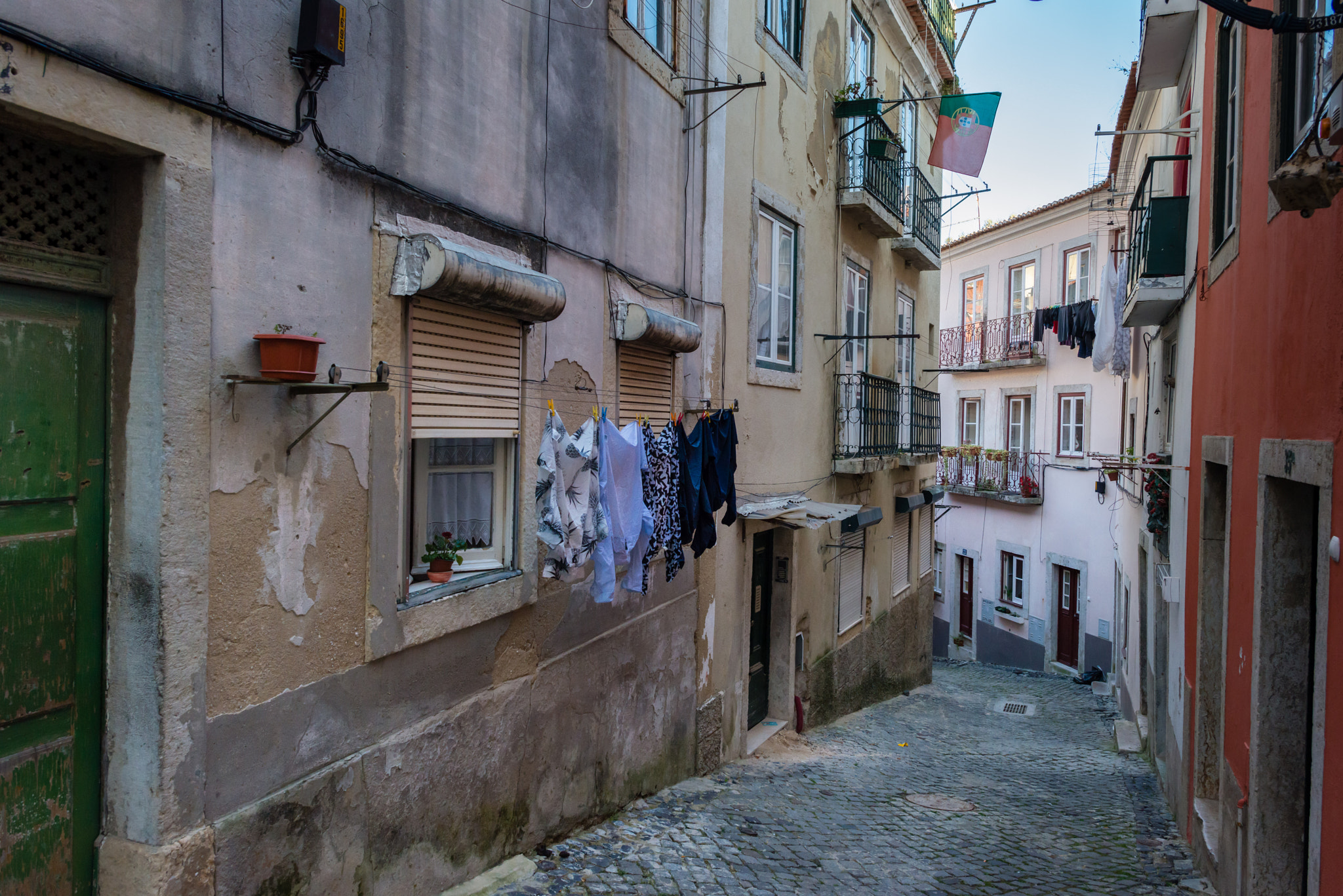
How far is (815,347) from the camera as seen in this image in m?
11.4

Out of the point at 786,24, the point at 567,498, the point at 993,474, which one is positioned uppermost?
the point at 786,24

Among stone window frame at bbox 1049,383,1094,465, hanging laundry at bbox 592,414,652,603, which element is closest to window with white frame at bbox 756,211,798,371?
hanging laundry at bbox 592,414,652,603

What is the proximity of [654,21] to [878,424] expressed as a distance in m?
7.28

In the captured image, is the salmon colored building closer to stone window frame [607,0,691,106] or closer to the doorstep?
stone window frame [607,0,691,106]

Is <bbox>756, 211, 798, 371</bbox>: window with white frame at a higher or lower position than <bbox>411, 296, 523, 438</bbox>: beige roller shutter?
higher

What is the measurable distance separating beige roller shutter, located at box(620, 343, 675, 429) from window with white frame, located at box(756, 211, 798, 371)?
1.99 meters

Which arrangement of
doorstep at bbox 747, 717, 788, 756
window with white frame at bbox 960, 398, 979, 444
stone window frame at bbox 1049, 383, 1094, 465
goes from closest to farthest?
doorstep at bbox 747, 717, 788, 756, stone window frame at bbox 1049, 383, 1094, 465, window with white frame at bbox 960, 398, 979, 444

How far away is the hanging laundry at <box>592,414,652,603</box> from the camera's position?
584 centimetres

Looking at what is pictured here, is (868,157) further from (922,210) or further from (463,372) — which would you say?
(463,372)

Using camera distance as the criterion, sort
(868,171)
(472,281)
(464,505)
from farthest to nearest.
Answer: (868,171), (464,505), (472,281)

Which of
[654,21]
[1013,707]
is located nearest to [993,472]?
[1013,707]

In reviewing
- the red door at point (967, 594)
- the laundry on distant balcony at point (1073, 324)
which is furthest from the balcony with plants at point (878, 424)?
the red door at point (967, 594)

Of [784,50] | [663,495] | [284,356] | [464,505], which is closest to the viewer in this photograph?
[284,356]

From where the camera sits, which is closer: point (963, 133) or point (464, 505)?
point (464, 505)
